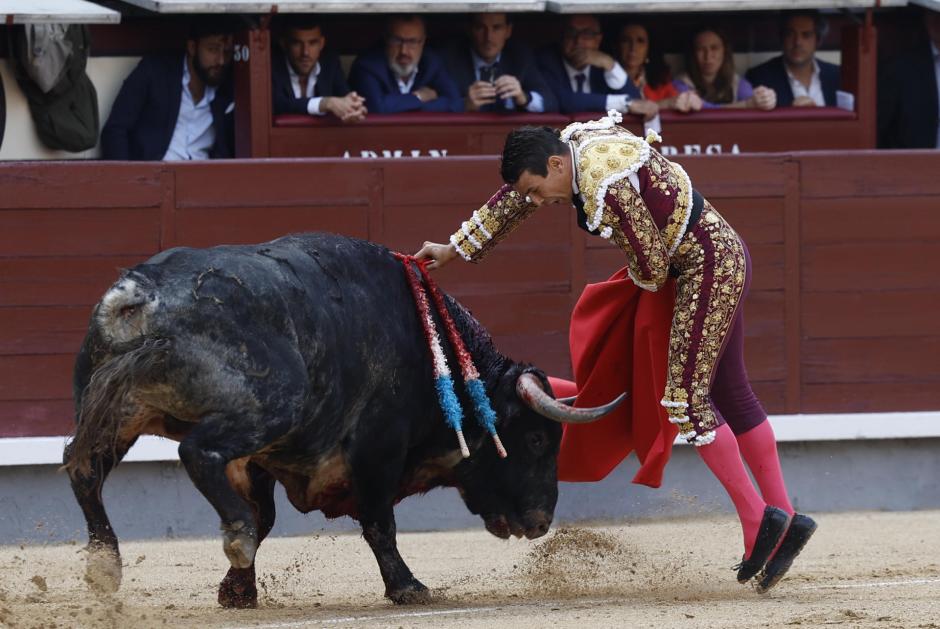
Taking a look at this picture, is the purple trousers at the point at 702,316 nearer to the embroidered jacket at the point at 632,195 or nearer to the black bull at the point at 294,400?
the embroidered jacket at the point at 632,195

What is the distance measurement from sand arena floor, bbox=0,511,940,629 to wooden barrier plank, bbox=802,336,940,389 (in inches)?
20.5

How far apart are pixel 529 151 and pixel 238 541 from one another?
3.82 ft

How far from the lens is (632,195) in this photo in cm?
441

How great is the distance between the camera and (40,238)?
249 inches

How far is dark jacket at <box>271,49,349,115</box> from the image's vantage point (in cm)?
690

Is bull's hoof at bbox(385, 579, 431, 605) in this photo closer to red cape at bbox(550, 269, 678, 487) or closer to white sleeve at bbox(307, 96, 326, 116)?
red cape at bbox(550, 269, 678, 487)

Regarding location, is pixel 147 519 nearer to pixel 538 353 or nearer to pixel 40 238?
pixel 40 238

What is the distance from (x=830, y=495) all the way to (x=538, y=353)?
126 cm

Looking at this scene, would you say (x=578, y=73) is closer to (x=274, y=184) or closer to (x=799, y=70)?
(x=799, y=70)

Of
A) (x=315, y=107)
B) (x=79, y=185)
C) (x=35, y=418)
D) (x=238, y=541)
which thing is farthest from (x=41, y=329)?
(x=238, y=541)

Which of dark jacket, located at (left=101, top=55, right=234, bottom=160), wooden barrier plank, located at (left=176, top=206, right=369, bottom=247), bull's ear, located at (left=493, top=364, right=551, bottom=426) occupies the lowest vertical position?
bull's ear, located at (left=493, top=364, right=551, bottom=426)

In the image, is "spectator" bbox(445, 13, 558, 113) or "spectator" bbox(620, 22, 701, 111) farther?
"spectator" bbox(620, 22, 701, 111)

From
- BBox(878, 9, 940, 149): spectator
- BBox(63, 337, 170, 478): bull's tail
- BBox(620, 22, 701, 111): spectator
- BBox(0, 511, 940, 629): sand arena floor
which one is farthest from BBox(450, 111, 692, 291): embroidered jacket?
BBox(878, 9, 940, 149): spectator

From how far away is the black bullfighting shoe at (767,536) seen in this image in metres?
4.58
